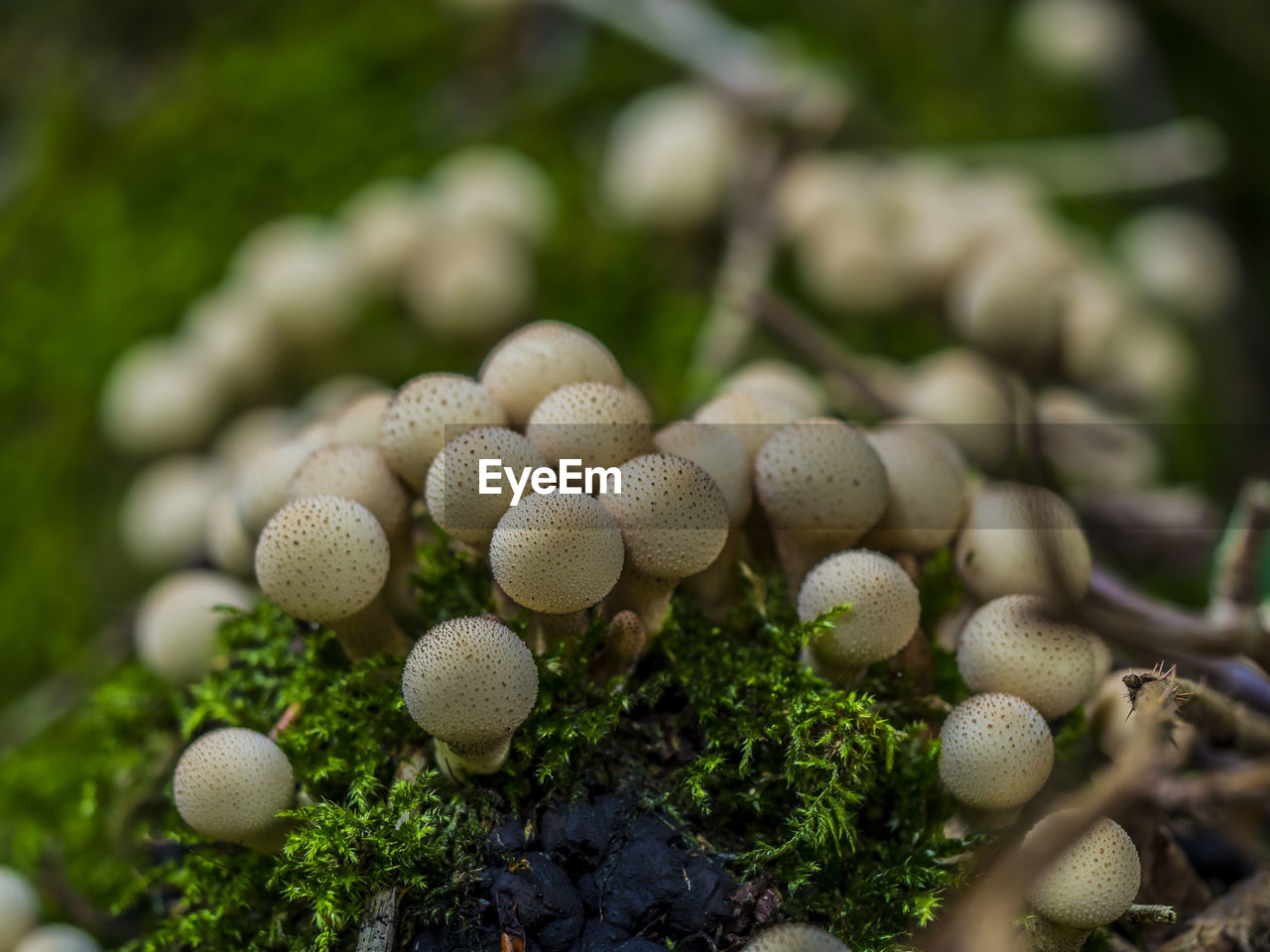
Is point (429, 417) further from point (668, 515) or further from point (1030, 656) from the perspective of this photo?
point (1030, 656)

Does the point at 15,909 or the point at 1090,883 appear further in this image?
the point at 15,909

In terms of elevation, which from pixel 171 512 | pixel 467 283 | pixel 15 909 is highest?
pixel 467 283

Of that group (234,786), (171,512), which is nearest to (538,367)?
(234,786)

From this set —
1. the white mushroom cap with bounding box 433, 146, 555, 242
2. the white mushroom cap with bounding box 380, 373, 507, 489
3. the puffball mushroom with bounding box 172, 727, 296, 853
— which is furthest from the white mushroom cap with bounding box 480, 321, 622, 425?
the white mushroom cap with bounding box 433, 146, 555, 242

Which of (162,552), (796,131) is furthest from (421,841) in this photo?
(796,131)

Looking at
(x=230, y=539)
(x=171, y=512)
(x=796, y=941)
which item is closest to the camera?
(x=796, y=941)

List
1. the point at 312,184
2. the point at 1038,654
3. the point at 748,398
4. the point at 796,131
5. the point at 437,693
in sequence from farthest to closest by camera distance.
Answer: the point at 312,184, the point at 796,131, the point at 748,398, the point at 1038,654, the point at 437,693

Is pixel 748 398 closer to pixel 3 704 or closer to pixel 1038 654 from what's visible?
pixel 1038 654
